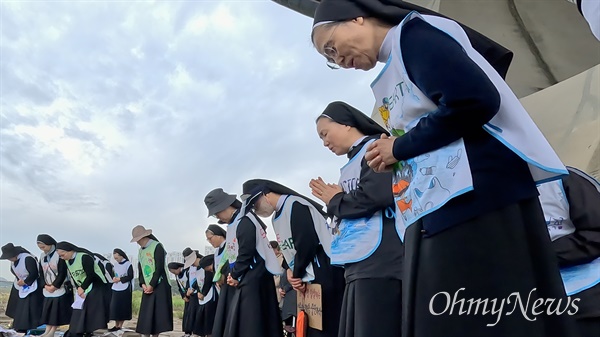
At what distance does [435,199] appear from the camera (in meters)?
1.33

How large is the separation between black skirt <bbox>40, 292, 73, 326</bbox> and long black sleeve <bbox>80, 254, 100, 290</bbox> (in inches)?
25.8

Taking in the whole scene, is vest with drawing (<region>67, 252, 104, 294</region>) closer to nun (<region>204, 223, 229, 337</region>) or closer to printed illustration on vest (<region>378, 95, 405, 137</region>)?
nun (<region>204, 223, 229, 337</region>)

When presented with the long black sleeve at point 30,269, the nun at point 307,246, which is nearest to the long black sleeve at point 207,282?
the long black sleeve at point 30,269

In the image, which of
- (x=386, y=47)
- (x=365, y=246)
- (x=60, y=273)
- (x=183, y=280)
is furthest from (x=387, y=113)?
(x=183, y=280)

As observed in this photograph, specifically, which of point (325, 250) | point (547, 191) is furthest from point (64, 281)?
point (547, 191)

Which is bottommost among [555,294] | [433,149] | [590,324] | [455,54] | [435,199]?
[590,324]

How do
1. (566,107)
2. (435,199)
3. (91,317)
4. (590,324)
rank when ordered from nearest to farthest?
(435,199)
(590,324)
(566,107)
(91,317)

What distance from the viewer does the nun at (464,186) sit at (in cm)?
124

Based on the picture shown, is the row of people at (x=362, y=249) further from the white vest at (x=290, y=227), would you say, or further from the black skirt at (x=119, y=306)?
the black skirt at (x=119, y=306)

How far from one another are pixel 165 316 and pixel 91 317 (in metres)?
1.19

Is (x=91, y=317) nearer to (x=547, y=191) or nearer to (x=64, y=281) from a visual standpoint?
(x=64, y=281)

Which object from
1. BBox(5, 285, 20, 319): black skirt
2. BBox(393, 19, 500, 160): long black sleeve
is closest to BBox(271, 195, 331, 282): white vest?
BBox(393, 19, 500, 160): long black sleeve

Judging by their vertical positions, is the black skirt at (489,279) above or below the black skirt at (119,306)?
below

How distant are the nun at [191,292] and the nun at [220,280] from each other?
6.76 feet
